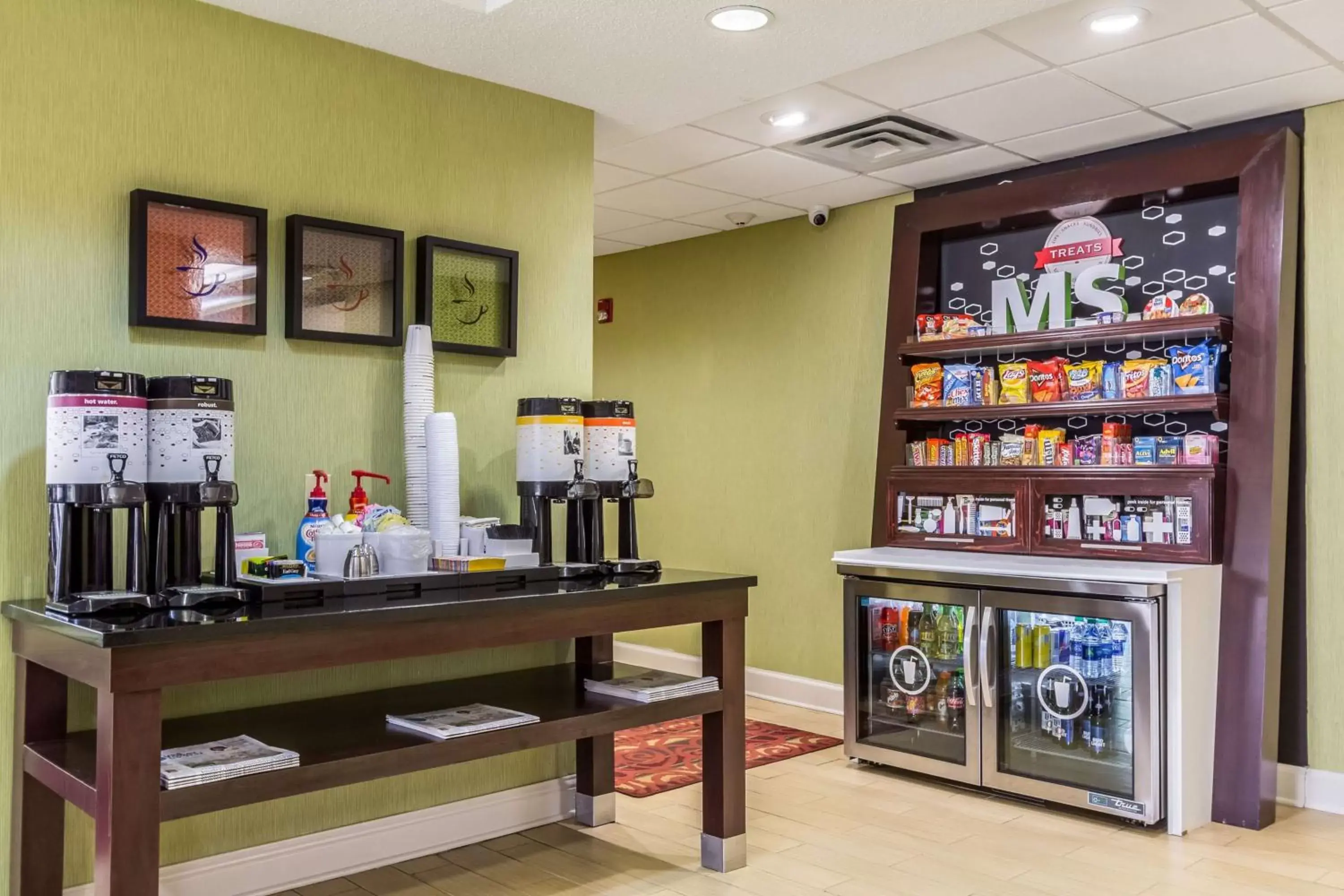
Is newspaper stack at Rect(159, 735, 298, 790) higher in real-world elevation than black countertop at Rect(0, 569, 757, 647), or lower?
lower

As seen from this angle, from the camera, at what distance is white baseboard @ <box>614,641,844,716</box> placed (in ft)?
17.4

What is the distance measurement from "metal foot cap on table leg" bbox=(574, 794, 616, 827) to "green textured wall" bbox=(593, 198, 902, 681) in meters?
1.94

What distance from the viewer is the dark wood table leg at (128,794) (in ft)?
A: 6.86

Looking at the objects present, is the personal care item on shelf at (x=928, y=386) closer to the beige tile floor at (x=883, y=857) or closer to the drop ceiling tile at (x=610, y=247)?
the beige tile floor at (x=883, y=857)

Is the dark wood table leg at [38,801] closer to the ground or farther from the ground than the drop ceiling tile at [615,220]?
closer to the ground

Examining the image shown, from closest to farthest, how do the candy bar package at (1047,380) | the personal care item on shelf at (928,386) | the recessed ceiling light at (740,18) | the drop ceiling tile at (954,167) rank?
the recessed ceiling light at (740,18)
the candy bar package at (1047,380)
the drop ceiling tile at (954,167)
the personal care item on shelf at (928,386)

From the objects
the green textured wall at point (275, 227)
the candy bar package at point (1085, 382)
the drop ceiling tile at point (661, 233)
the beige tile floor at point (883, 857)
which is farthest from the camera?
the drop ceiling tile at point (661, 233)

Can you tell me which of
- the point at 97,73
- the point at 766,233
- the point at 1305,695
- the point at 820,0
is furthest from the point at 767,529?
the point at 97,73

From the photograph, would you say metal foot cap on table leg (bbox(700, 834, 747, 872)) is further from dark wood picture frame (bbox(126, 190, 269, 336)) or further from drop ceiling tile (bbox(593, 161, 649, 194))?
drop ceiling tile (bbox(593, 161, 649, 194))

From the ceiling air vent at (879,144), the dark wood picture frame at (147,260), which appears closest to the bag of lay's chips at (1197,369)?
the ceiling air vent at (879,144)

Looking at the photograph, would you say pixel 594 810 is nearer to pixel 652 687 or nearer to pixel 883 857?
pixel 652 687

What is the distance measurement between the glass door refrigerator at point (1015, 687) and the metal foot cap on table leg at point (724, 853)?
1.15 meters

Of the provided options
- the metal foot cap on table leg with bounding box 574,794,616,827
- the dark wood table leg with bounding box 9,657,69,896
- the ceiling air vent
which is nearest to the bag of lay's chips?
the ceiling air vent

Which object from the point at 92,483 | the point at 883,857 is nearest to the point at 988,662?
the point at 883,857
